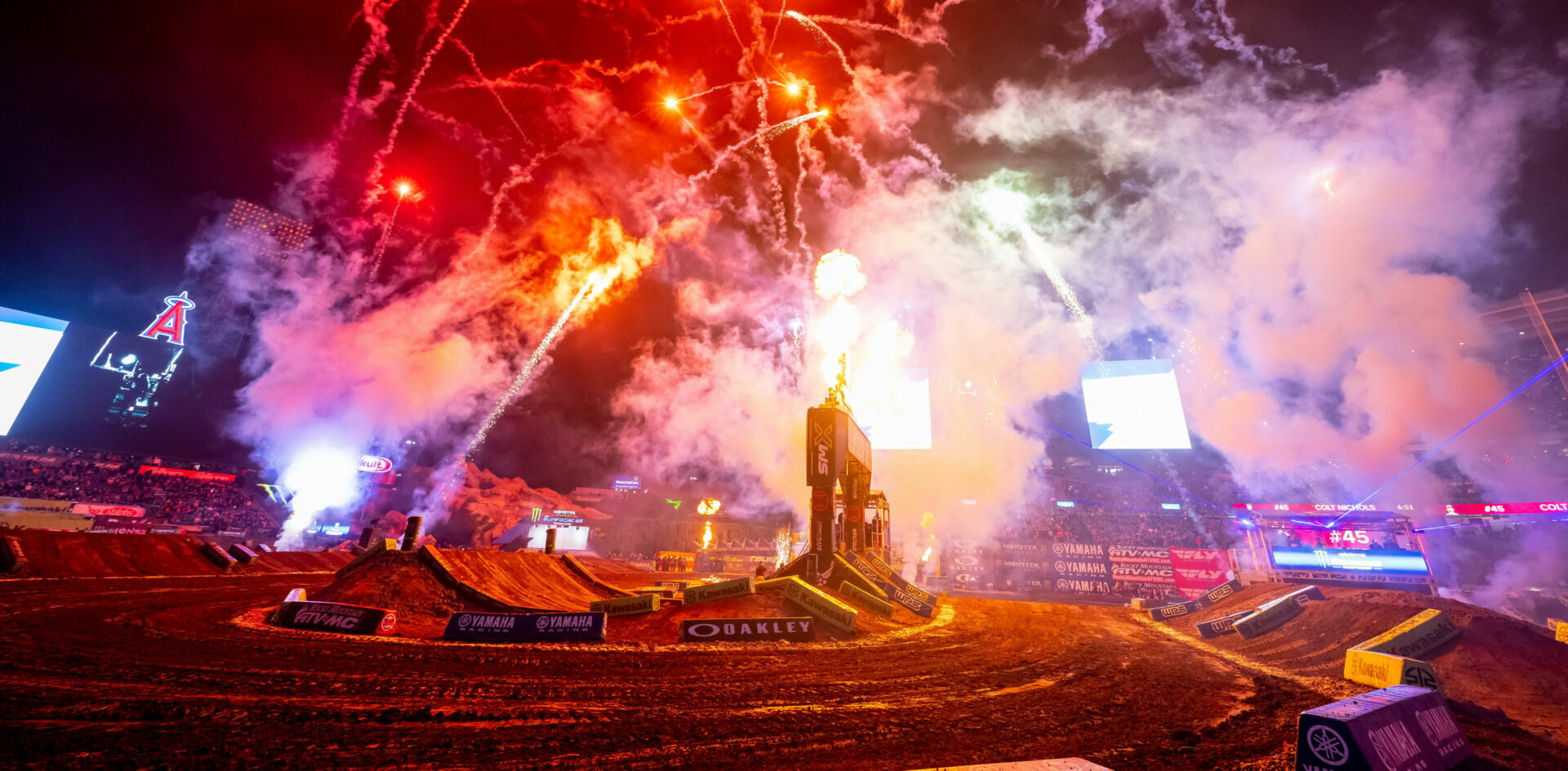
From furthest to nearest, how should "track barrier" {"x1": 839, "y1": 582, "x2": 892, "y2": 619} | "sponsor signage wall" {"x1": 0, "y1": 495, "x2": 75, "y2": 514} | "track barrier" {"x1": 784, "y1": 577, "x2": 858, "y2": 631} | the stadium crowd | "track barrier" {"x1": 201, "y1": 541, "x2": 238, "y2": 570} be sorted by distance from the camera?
the stadium crowd → "sponsor signage wall" {"x1": 0, "y1": 495, "x2": 75, "y2": 514} → "track barrier" {"x1": 201, "y1": 541, "x2": 238, "y2": 570} → "track barrier" {"x1": 839, "y1": 582, "x2": 892, "y2": 619} → "track barrier" {"x1": 784, "y1": 577, "x2": 858, "y2": 631}

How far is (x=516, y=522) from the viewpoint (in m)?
63.2

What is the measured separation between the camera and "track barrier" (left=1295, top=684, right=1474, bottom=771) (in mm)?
4105

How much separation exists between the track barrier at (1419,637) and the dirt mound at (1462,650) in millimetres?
155

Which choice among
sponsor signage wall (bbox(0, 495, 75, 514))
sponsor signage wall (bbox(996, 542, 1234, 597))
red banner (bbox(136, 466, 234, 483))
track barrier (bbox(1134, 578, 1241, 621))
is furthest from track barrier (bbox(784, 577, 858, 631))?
red banner (bbox(136, 466, 234, 483))

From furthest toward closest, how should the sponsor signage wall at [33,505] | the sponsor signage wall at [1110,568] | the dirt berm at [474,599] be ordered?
1. the sponsor signage wall at [1110,568]
2. the sponsor signage wall at [33,505]
3. the dirt berm at [474,599]

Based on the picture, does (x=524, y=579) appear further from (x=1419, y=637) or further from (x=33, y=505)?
(x=33, y=505)

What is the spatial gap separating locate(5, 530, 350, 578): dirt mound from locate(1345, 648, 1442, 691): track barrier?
3502cm

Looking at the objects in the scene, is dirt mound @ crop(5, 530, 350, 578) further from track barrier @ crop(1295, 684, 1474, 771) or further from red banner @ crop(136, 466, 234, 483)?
red banner @ crop(136, 466, 234, 483)

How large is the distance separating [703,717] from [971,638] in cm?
1122

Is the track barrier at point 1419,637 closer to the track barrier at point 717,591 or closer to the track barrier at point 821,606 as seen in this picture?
the track barrier at point 821,606

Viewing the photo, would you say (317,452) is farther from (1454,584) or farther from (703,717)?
(1454,584)

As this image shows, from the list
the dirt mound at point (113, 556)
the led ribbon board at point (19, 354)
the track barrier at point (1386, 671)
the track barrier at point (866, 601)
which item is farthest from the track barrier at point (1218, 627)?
the led ribbon board at point (19, 354)

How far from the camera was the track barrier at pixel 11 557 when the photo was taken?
1580 cm

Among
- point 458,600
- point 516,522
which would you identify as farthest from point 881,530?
point 516,522
